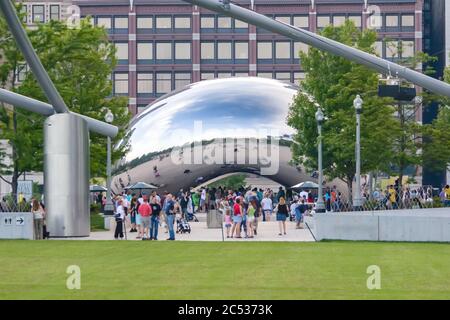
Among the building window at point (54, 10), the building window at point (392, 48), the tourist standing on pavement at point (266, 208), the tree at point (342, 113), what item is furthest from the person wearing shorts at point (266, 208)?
the building window at point (54, 10)

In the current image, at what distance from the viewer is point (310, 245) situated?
28625 mm

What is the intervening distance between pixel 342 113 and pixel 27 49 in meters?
32.1

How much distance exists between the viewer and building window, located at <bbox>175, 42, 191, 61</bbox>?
107 metres

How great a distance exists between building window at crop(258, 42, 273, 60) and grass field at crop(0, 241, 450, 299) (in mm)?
78153

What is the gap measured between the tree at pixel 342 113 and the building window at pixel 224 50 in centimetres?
4344

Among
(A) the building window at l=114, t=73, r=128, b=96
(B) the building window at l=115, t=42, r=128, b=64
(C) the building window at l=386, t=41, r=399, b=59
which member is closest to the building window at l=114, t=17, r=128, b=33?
(B) the building window at l=115, t=42, r=128, b=64

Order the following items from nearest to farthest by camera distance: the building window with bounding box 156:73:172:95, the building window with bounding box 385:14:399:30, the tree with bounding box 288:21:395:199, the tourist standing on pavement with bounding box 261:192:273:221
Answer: the tourist standing on pavement with bounding box 261:192:273:221 < the tree with bounding box 288:21:395:199 < the building window with bounding box 385:14:399:30 < the building window with bounding box 156:73:172:95

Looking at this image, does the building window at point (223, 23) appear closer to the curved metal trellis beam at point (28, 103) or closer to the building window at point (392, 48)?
the building window at point (392, 48)

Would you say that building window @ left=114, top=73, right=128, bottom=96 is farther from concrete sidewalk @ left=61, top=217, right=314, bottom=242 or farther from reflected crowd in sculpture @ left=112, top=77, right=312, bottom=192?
concrete sidewalk @ left=61, top=217, right=314, bottom=242

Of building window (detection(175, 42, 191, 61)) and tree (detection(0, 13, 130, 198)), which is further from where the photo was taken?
building window (detection(175, 42, 191, 61))

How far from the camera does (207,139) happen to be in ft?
202

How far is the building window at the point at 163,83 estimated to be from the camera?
10600 centimetres

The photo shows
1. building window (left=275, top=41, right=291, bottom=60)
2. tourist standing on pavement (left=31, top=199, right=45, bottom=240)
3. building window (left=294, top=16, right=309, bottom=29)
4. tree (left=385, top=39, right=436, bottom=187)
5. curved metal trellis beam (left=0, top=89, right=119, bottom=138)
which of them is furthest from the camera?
building window (left=294, top=16, right=309, bottom=29)
